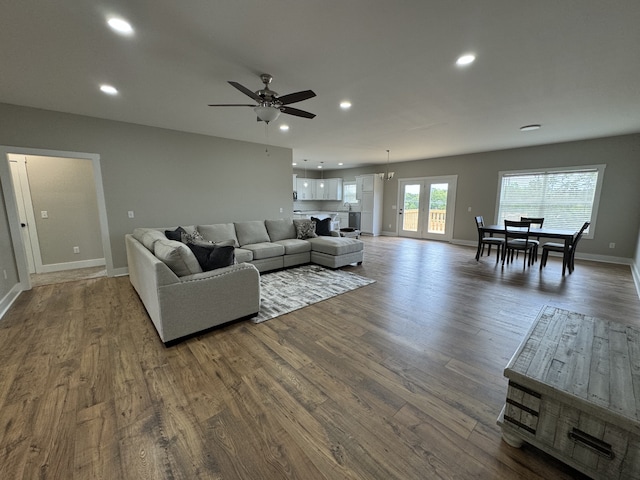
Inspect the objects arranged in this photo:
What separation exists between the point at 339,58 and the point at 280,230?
141 inches

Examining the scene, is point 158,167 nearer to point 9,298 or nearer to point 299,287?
point 9,298

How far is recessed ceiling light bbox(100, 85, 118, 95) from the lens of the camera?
3046 millimetres

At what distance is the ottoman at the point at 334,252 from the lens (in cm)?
484

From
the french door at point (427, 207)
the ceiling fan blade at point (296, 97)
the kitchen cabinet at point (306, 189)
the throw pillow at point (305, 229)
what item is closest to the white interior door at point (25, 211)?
the throw pillow at point (305, 229)

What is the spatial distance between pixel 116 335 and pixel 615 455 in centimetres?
372

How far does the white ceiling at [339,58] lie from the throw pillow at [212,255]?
1.87 metres

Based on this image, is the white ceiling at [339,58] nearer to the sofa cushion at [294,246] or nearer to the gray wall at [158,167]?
the gray wall at [158,167]

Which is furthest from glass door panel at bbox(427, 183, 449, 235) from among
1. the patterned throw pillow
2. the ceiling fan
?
the patterned throw pillow

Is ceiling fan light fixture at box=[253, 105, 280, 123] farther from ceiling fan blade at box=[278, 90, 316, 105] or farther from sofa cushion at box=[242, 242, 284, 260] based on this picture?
sofa cushion at box=[242, 242, 284, 260]

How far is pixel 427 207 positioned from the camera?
860 cm

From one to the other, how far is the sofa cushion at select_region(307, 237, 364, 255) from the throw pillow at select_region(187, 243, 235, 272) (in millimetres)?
2312

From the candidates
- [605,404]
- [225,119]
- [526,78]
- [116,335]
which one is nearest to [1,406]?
[116,335]

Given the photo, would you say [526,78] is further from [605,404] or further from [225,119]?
[225,119]

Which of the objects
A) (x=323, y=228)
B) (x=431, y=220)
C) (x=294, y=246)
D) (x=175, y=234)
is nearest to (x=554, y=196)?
(x=431, y=220)
